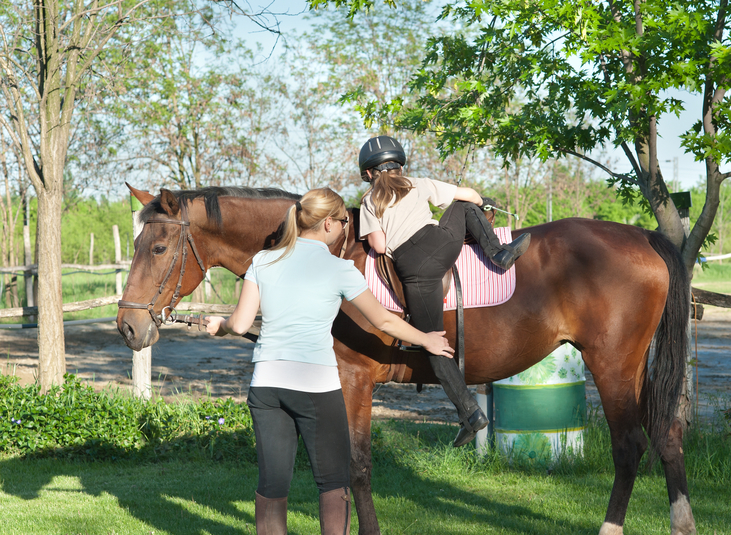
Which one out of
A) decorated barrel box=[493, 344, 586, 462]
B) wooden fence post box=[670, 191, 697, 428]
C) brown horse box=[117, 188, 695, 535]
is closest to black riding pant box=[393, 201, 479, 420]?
brown horse box=[117, 188, 695, 535]

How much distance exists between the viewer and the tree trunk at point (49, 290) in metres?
6.28

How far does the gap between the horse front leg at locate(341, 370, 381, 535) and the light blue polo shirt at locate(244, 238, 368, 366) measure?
87cm

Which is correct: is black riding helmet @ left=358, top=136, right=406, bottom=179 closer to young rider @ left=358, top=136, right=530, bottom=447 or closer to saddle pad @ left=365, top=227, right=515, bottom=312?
young rider @ left=358, top=136, right=530, bottom=447

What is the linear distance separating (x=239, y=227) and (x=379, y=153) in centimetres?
101

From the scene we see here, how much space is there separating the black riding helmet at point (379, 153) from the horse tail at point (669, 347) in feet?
5.93

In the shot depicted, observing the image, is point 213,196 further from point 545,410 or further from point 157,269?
point 545,410

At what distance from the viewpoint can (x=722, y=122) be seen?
175 inches

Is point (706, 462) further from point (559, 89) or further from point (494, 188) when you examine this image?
point (494, 188)

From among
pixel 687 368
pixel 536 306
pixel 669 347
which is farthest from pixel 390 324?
pixel 687 368

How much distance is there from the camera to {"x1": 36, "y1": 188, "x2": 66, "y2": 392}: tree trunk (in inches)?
Answer: 247

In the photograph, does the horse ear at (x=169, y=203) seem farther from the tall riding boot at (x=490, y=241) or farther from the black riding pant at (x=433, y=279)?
the tall riding boot at (x=490, y=241)

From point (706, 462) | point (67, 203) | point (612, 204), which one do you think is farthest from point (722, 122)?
point (612, 204)

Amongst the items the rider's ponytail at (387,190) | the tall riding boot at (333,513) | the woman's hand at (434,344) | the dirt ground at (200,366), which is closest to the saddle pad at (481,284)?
the rider's ponytail at (387,190)

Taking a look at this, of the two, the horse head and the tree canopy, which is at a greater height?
the tree canopy
